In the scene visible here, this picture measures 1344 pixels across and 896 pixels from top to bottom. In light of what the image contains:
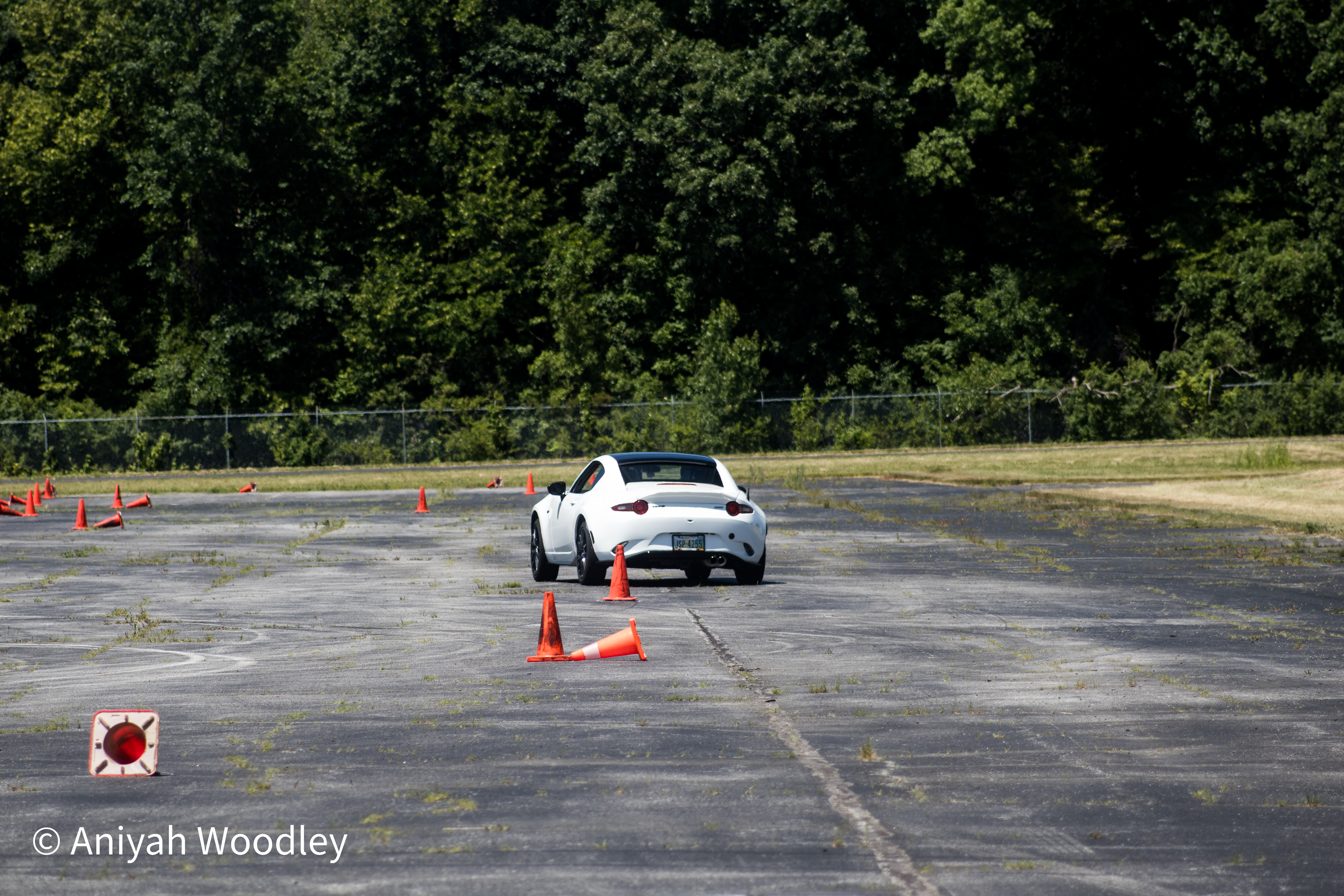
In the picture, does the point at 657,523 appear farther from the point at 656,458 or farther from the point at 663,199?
the point at 663,199

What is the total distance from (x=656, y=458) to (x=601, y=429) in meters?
39.4

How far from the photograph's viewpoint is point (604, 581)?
1772 centimetres

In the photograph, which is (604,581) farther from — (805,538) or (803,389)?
(803,389)

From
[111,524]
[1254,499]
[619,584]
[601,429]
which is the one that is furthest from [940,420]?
[619,584]

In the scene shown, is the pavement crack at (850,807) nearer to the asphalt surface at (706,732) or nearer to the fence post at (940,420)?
the asphalt surface at (706,732)

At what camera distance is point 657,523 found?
1700 centimetres

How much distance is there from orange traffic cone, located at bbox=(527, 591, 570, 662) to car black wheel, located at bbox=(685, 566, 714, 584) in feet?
21.4

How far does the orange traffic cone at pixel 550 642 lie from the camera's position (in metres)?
11.7

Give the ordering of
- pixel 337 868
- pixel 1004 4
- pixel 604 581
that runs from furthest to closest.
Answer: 1. pixel 1004 4
2. pixel 604 581
3. pixel 337 868

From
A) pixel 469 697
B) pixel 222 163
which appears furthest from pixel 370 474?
pixel 469 697

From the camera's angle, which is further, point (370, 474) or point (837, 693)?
point (370, 474)

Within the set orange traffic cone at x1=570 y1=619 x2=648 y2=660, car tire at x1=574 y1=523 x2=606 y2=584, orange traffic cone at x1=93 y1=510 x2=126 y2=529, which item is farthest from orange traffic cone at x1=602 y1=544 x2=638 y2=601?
orange traffic cone at x1=93 y1=510 x2=126 y2=529

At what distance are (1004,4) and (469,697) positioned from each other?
172ft

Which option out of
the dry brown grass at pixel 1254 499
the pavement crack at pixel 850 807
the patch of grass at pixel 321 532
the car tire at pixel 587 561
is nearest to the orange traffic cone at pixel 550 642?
the pavement crack at pixel 850 807
